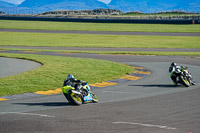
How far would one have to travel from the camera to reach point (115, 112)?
15.3m

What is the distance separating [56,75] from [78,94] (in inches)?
346

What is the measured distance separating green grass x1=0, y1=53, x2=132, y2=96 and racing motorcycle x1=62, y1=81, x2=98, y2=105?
4.27 m

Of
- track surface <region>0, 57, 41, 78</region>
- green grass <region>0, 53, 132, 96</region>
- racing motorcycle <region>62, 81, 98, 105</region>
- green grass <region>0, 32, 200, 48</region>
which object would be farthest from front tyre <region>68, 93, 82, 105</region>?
green grass <region>0, 32, 200, 48</region>

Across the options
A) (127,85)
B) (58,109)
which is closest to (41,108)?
(58,109)

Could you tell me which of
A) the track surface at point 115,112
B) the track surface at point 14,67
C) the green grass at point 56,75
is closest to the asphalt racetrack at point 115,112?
the track surface at point 115,112

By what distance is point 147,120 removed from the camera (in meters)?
13.8

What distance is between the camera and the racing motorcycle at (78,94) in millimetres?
16516

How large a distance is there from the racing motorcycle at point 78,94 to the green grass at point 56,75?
14.0ft

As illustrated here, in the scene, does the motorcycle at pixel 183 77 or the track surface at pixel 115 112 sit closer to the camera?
the track surface at pixel 115 112

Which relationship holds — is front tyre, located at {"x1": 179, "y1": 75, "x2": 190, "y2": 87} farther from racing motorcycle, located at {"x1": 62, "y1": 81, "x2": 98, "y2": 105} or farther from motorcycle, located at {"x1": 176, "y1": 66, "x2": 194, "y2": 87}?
racing motorcycle, located at {"x1": 62, "y1": 81, "x2": 98, "y2": 105}

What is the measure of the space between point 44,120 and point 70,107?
2.59 meters

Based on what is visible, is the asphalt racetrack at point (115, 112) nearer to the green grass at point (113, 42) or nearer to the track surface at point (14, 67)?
the track surface at point (14, 67)

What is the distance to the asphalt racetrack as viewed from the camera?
12.7 meters

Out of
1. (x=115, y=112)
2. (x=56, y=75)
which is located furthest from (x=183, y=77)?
(x=115, y=112)
